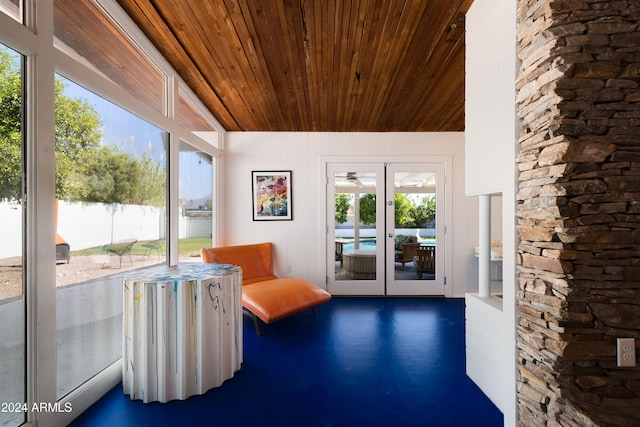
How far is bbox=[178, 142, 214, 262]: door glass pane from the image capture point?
3314 millimetres

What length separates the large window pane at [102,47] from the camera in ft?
5.72

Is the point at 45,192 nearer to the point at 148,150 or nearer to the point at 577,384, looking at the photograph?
the point at 148,150

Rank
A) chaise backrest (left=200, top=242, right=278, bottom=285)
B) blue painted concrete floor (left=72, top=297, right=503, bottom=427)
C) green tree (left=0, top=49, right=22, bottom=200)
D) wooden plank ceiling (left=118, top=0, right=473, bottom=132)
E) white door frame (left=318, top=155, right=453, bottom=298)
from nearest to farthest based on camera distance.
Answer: green tree (left=0, top=49, right=22, bottom=200) → blue painted concrete floor (left=72, top=297, right=503, bottom=427) → wooden plank ceiling (left=118, top=0, right=473, bottom=132) → chaise backrest (left=200, top=242, right=278, bottom=285) → white door frame (left=318, top=155, right=453, bottom=298)

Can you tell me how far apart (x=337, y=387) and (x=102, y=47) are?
3.10 m

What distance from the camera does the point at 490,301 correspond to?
81.9 inches

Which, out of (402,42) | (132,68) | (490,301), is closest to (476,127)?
(402,42)

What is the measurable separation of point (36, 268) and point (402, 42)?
9.61ft

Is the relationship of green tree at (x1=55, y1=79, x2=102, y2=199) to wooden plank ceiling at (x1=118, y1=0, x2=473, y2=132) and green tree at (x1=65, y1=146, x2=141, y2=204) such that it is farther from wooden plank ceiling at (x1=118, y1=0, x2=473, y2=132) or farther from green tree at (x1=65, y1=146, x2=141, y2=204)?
wooden plank ceiling at (x1=118, y1=0, x2=473, y2=132)

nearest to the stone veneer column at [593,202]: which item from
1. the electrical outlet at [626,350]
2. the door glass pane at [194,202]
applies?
the electrical outlet at [626,350]

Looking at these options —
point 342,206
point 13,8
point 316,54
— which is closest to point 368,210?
point 342,206

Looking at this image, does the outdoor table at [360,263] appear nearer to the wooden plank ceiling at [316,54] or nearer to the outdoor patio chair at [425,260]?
the outdoor patio chair at [425,260]

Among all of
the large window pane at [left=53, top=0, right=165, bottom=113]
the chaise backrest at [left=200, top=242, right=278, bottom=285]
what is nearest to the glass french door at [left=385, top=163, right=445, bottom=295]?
the chaise backrest at [left=200, top=242, right=278, bottom=285]

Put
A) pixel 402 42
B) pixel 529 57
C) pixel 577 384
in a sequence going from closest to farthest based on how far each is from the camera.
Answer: pixel 577 384, pixel 529 57, pixel 402 42

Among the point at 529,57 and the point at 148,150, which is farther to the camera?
the point at 148,150
